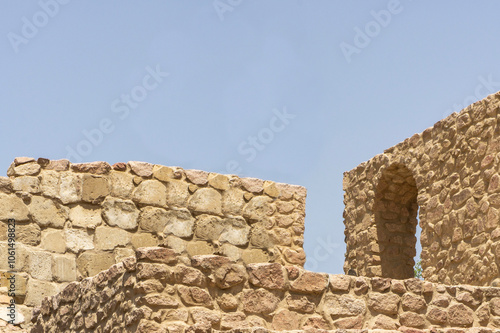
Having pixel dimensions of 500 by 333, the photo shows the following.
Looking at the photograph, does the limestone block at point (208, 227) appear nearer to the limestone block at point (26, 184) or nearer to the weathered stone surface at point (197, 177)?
the weathered stone surface at point (197, 177)

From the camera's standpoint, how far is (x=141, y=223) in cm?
826

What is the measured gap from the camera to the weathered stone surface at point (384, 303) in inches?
227

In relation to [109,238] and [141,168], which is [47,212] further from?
[141,168]

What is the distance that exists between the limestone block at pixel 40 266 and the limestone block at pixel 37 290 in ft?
0.16

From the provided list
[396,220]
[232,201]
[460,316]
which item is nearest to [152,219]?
[232,201]

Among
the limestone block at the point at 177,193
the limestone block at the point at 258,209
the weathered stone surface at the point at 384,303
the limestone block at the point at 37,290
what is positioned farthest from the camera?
the limestone block at the point at 258,209

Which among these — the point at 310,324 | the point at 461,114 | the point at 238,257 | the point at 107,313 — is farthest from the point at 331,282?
the point at 461,114

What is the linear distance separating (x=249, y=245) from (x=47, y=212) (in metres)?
2.03

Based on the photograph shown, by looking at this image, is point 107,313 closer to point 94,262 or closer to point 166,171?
A: point 94,262

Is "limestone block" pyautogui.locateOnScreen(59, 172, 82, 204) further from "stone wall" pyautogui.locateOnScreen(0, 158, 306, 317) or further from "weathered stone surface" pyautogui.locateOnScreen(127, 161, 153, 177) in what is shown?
"weathered stone surface" pyautogui.locateOnScreen(127, 161, 153, 177)

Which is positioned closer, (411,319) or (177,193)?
(411,319)

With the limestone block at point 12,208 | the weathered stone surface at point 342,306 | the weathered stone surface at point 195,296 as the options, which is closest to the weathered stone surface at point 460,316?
the weathered stone surface at point 342,306

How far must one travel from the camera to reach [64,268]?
25.9ft

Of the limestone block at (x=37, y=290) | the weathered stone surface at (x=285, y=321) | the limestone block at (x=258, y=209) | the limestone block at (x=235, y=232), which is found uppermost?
the limestone block at (x=258, y=209)
